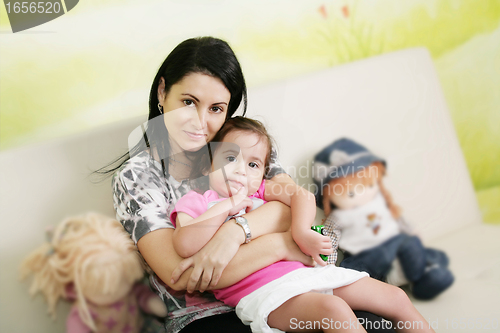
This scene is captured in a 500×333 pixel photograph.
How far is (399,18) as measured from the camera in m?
1.70

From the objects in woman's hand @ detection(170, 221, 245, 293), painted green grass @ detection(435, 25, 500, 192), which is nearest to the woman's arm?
woman's hand @ detection(170, 221, 245, 293)

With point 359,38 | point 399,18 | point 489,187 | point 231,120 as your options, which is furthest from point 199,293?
point 489,187

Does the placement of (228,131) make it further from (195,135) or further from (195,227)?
(195,227)

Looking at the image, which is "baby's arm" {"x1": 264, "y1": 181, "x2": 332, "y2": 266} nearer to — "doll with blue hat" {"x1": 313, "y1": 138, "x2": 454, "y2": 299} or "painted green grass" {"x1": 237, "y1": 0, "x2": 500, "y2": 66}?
"doll with blue hat" {"x1": 313, "y1": 138, "x2": 454, "y2": 299}

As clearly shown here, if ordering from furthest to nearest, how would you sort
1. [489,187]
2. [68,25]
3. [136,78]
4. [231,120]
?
[489,187]
[136,78]
[68,25]
[231,120]

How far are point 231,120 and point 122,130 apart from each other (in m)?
0.34

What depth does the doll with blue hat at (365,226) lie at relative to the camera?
124 centimetres

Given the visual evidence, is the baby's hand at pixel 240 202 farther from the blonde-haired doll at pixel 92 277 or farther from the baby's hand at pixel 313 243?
the blonde-haired doll at pixel 92 277

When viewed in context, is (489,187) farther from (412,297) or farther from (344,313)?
(344,313)

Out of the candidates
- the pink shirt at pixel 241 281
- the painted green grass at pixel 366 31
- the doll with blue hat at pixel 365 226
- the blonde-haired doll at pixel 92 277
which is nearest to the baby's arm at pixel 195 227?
the pink shirt at pixel 241 281

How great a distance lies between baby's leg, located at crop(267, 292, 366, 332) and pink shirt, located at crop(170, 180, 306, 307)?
0.07m

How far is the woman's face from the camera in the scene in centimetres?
90

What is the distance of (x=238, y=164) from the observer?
0.94 meters

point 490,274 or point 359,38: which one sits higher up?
point 359,38
